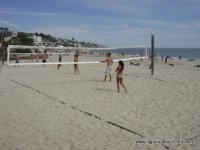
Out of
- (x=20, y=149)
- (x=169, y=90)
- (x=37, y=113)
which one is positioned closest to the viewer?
(x=20, y=149)

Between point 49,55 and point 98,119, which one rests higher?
point 49,55

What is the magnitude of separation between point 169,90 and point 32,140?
668cm

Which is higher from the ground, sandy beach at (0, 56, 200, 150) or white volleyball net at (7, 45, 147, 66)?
white volleyball net at (7, 45, 147, 66)

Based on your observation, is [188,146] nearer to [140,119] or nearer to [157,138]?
[157,138]

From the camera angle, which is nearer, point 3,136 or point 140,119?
point 3,136

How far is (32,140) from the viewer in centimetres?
488

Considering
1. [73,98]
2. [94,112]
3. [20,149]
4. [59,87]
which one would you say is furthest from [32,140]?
[59,87]

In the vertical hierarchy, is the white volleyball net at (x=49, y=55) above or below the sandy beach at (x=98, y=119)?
above

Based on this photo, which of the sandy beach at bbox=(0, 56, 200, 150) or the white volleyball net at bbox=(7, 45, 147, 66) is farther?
the white volleyball net at bbox=(7, 45, 147, 66)

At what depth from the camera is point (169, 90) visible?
405 inches

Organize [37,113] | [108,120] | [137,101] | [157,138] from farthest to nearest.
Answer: [137,101], [37,113], [108,120], [157,138]

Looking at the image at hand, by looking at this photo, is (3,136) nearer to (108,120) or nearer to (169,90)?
(108,120)

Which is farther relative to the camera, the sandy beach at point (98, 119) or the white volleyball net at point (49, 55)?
the white volleyball net at point (49, 55)

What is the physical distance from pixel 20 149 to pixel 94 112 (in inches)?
104
